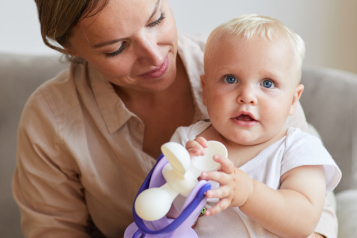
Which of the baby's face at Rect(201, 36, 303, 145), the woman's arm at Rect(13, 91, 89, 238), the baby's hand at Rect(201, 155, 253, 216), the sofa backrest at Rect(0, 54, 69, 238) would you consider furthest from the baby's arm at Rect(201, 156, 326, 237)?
the sofa backrest at Rect(0, 54, 69, 238)

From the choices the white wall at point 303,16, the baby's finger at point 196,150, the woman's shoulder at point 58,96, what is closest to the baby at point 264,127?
the baby's finger at point 196,150

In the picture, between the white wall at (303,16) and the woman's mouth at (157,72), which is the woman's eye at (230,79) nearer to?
the woman's mouth at (157,72)

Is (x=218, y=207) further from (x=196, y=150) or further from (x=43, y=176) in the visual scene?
(x=43, y=176)

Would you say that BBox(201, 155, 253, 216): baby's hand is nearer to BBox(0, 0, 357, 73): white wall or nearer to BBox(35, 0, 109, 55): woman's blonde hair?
BBox(35, 0, 109, 55): woman's blonde hair

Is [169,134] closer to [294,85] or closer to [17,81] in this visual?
[294,85]

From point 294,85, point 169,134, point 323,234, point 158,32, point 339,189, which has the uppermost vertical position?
point 158,32

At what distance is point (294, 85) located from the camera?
871mm

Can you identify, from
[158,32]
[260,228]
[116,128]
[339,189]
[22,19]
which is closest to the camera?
[260,228]

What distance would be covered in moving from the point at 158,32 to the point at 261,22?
0.27m

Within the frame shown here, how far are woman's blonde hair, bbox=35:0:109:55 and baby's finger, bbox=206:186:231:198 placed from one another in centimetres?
50

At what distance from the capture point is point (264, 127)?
0.84 meters

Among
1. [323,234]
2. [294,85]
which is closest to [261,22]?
[294,85]

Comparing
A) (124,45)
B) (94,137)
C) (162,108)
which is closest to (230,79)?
(124,45)

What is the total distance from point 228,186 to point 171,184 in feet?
0.35
